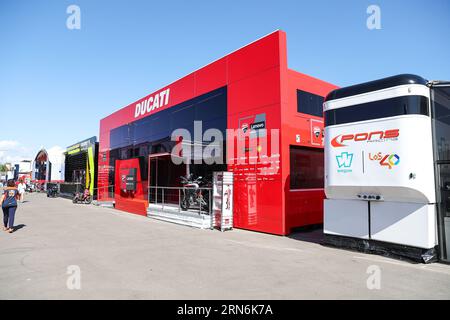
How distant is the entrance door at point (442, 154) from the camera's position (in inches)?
219

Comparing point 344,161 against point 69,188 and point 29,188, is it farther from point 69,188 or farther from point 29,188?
point 29,188

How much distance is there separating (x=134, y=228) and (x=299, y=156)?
5660 mm

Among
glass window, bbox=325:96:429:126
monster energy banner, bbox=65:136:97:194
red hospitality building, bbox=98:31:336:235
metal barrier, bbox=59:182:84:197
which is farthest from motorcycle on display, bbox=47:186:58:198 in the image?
glass window, bbox=325:96:429:126

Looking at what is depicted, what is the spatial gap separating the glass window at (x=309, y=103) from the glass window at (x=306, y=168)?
122 centimetres

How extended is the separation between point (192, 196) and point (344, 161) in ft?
20.6

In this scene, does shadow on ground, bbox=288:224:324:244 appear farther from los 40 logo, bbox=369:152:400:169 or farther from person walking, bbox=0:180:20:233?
person walking, bbox=0:180:20:233

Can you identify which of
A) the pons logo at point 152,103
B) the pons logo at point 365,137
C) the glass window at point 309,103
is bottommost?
the pons logo at point 365,137

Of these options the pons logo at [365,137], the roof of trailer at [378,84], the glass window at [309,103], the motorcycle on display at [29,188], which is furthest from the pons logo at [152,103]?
the motorcycle on display at [29,188]

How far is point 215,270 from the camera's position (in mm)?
5035

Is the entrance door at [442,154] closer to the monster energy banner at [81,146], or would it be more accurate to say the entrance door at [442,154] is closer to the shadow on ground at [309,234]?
the shadow on ground at [309,234]

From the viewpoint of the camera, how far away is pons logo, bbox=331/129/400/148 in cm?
582

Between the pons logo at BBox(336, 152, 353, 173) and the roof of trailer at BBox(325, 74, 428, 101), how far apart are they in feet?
4.21

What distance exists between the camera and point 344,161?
6531mm
